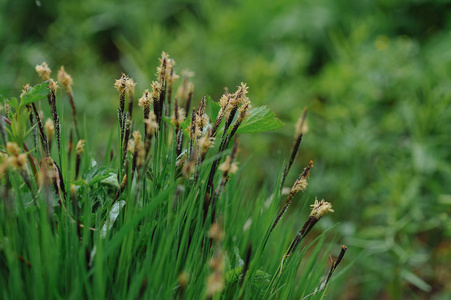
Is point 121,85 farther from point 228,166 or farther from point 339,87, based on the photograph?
point 339,87

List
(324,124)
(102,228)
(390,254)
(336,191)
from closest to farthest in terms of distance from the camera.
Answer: (102,228) < (390,254) < (336,191) < (324,124)

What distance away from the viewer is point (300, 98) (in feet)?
9.67

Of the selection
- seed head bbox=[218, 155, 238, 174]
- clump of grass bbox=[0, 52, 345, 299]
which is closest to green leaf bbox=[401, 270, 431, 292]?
clump of grass bbox=[0, 52, 345, 299]

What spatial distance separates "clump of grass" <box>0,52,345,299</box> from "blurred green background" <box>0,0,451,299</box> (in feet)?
1.42

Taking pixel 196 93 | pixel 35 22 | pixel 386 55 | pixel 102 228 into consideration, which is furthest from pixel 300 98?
pixel 35 22

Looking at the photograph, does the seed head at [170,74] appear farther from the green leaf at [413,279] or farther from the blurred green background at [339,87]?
the green leaf at [413,279]

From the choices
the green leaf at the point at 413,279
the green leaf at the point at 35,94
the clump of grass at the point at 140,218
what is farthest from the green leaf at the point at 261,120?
the green leaf at the point at 413,279

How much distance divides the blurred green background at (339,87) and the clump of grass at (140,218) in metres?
0.43

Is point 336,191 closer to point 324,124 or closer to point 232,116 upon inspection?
point 324,124

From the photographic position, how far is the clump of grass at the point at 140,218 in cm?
72

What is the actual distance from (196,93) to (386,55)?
1.41 m

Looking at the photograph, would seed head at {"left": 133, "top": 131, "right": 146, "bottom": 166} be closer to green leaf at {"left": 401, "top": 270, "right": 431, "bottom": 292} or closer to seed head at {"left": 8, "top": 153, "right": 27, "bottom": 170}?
seed head at {"left": 8, "top": 153, "right": 27, "bottom": 170}

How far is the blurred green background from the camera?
2219 mm

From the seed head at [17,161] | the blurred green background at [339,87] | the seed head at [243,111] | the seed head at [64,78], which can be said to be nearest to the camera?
the seed head at [17,161]
